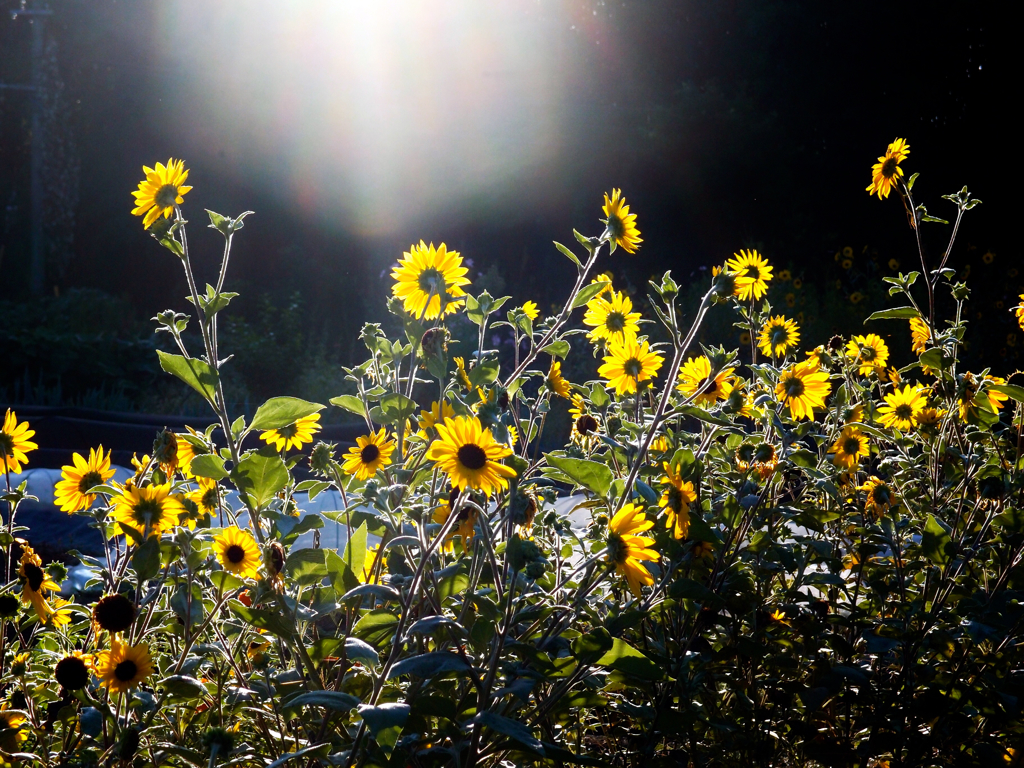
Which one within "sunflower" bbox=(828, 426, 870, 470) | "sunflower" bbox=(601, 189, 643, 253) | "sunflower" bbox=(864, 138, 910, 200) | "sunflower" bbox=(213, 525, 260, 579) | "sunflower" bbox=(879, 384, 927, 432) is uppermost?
"sunflower" bbox=(864, 138, 910, 200)

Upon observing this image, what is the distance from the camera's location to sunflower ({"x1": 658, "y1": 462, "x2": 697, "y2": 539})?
1.43 meters

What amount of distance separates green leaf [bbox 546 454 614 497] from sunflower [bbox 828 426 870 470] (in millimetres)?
761

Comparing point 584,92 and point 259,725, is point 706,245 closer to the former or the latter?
point 584,92

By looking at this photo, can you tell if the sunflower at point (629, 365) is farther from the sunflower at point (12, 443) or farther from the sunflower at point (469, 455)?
the sunflower at point (12, 443)

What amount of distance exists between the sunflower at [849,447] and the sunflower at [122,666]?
1.35 meters

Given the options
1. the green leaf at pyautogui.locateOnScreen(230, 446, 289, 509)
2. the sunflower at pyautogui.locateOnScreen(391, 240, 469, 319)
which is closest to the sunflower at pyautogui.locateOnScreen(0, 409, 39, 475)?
the green leaf at pyautogui.locateOnScreen(230, 446, 289, 509)

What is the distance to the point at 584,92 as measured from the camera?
1214 centimetres

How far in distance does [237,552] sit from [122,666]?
8.6 inches

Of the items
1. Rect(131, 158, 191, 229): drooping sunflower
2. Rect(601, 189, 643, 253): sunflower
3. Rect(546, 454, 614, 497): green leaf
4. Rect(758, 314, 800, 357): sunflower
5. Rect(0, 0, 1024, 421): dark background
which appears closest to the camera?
Rect(546, 454, 614, 497): green leaf

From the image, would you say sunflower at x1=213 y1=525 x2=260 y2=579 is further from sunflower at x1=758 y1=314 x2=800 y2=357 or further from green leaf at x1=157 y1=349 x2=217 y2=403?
sunflower at x1=758 y1=314 x2=800 y2=357

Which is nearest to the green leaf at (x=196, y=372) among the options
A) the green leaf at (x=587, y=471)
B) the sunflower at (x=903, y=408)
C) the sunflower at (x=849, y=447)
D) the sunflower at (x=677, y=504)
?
the green leaf at (x=587, y=471)

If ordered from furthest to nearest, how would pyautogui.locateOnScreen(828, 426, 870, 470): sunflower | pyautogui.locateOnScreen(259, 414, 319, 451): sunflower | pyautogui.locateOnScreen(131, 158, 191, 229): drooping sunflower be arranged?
1. pyautogui.locateOnScreen(828, 426, 870, 470): sunflower
2. pyautogui.locateOnScreen(259, 414, 319, 451): sunflower
3. pyautogui.locateOnScreen(131, 158, 191, 229): drooping sunflower

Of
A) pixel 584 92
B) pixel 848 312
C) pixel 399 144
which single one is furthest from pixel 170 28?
pixel 848 312

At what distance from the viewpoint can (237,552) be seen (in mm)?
1368
